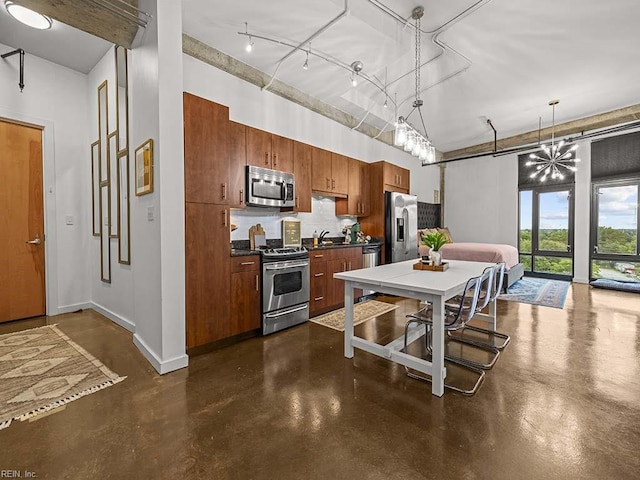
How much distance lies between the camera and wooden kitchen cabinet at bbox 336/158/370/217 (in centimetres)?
526

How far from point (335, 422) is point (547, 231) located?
7.88 metres

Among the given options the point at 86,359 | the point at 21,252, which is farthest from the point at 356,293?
the point at 21,252

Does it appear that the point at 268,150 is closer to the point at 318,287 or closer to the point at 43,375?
the point at 318,287

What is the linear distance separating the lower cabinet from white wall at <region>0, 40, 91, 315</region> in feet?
11.1

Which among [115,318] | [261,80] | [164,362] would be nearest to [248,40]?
[261,80]

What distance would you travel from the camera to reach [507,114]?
19.3 ft

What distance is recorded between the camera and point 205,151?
9.41ft

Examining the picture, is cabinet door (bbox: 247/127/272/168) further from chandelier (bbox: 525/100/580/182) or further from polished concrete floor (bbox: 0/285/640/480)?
chandelier (bbox: 525/100/580/182)

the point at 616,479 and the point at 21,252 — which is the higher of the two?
the point at 21,252

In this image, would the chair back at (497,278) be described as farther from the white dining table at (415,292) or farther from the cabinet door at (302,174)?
the cabinet door at (302,174)

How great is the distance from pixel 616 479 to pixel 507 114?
6342mm

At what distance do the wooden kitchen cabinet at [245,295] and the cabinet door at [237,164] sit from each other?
665mm

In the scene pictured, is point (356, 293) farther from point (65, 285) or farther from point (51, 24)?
point (51, 24)

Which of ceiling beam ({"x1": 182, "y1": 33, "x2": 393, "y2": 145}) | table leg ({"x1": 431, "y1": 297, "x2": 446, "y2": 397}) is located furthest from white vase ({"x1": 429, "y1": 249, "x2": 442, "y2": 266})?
ceiling beam ({"x1": 182, "y1": 33, "x2": 393, "y2": 145})
